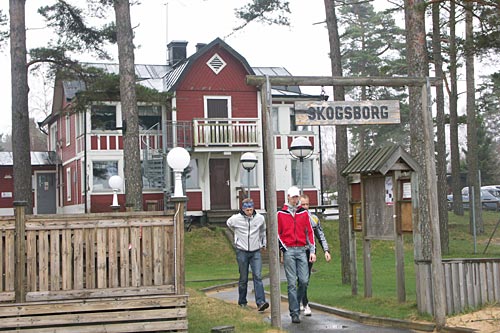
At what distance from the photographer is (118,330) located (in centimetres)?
952

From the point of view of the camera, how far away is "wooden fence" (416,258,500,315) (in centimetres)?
1119

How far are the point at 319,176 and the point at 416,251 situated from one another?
2725cm

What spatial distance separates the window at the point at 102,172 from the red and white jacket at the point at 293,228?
83.0 ft

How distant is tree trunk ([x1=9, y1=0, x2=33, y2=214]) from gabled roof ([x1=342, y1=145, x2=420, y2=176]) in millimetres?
11543

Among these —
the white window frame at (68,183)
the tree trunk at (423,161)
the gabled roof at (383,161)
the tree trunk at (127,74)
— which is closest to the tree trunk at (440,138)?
the tree trunk at (127,74)

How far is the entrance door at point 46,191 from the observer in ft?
141

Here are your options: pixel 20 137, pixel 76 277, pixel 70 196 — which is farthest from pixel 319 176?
pixel 76 277

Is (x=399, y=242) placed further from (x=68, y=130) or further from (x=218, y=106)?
(x=68, y=130)

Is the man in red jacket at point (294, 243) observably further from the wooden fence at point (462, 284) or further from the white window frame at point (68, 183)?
the white window frame at point (68, 183)

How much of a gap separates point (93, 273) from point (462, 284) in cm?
Answer: 513

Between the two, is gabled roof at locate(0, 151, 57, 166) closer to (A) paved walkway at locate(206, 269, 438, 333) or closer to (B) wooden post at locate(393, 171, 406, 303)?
(A) paved walkway at locate(206, 269, 438, 333)

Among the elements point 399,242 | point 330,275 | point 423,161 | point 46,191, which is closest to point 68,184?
point 46,191


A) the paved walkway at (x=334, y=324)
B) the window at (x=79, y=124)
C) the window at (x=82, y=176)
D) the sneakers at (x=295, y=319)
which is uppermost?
the window at (x=79, y=124)

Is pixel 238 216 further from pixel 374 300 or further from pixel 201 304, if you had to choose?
pixel 374 300
